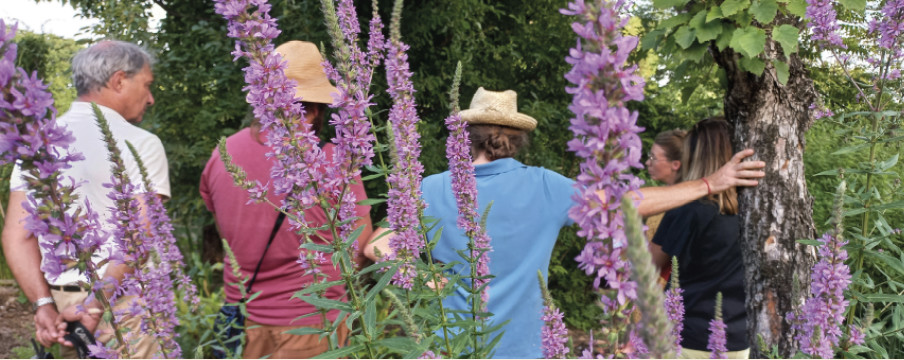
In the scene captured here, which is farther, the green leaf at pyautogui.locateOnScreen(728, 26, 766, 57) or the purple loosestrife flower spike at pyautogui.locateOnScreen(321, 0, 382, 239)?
the green leaf at pyautogui.locateOnScreen(728, 26, 766, 57)

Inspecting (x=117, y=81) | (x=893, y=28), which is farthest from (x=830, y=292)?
(x=117, y=81)

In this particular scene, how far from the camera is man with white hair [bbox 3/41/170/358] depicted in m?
2.82

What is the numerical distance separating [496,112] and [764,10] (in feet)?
4.89

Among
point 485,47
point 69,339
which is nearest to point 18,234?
point 69,339

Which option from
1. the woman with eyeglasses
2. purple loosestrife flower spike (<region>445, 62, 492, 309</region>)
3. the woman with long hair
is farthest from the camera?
the woman with eyeglasses

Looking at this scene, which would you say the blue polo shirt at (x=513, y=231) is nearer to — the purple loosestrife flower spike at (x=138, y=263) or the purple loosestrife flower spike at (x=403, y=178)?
the purple loosestrife flower spike at (x=403, y=178)

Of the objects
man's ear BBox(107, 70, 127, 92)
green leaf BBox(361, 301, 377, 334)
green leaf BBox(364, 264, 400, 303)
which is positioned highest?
man's ear BBox(107, 70, 127, 92)

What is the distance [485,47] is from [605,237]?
21.5 ft

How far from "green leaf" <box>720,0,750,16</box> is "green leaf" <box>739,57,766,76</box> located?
0.77ft

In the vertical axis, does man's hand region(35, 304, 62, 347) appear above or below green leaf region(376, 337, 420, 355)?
below

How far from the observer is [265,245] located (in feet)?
11.2

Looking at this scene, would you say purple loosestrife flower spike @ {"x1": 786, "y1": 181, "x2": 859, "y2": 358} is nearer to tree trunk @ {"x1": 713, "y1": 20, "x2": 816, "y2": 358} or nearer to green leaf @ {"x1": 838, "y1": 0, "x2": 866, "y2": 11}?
tree trunk @ {"x1": 713, "y1": 20, "x2": 816, "y2": 358}

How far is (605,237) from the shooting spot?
3.89 ft

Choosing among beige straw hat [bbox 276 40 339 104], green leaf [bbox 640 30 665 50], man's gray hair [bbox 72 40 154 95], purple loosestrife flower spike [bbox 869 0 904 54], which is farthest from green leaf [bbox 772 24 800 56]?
man's gray hair [bbox 72 40 154 95]
